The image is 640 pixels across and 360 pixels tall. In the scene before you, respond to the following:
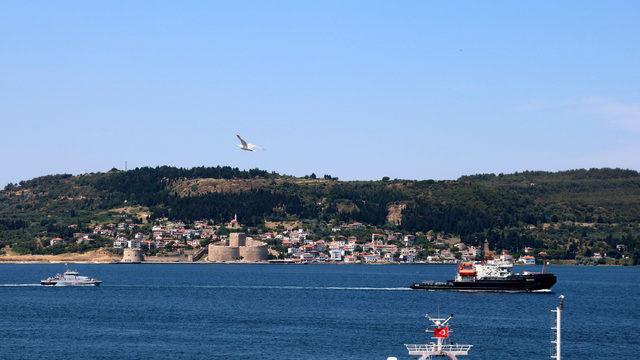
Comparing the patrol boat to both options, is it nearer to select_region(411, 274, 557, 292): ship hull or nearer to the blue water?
the blue water

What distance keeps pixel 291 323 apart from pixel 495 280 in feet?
202

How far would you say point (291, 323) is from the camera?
388ft

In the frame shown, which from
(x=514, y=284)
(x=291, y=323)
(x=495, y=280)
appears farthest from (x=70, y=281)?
(x=291, y=323)

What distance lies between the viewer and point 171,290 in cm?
18262

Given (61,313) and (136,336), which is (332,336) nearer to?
(136,336)

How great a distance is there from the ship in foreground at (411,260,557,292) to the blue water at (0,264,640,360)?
327 cm

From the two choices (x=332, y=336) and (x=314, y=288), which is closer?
(x=332, y=336)

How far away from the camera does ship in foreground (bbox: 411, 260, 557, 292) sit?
172 meters

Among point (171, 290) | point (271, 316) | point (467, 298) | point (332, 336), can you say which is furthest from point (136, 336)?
point (171, 290)

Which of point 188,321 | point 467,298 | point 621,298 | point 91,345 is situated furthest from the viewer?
point 621,298

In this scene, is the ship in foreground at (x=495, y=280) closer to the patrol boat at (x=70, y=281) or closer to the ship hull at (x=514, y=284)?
the ship hull at (x=514, y=284)

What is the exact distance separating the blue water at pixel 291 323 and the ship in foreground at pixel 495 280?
327 centimetres

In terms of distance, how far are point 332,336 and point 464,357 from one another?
2237cm

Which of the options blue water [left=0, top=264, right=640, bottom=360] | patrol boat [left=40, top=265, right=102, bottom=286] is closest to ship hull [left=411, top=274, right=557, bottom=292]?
blue water [left=0, top=264, right=640, bottom=360]
